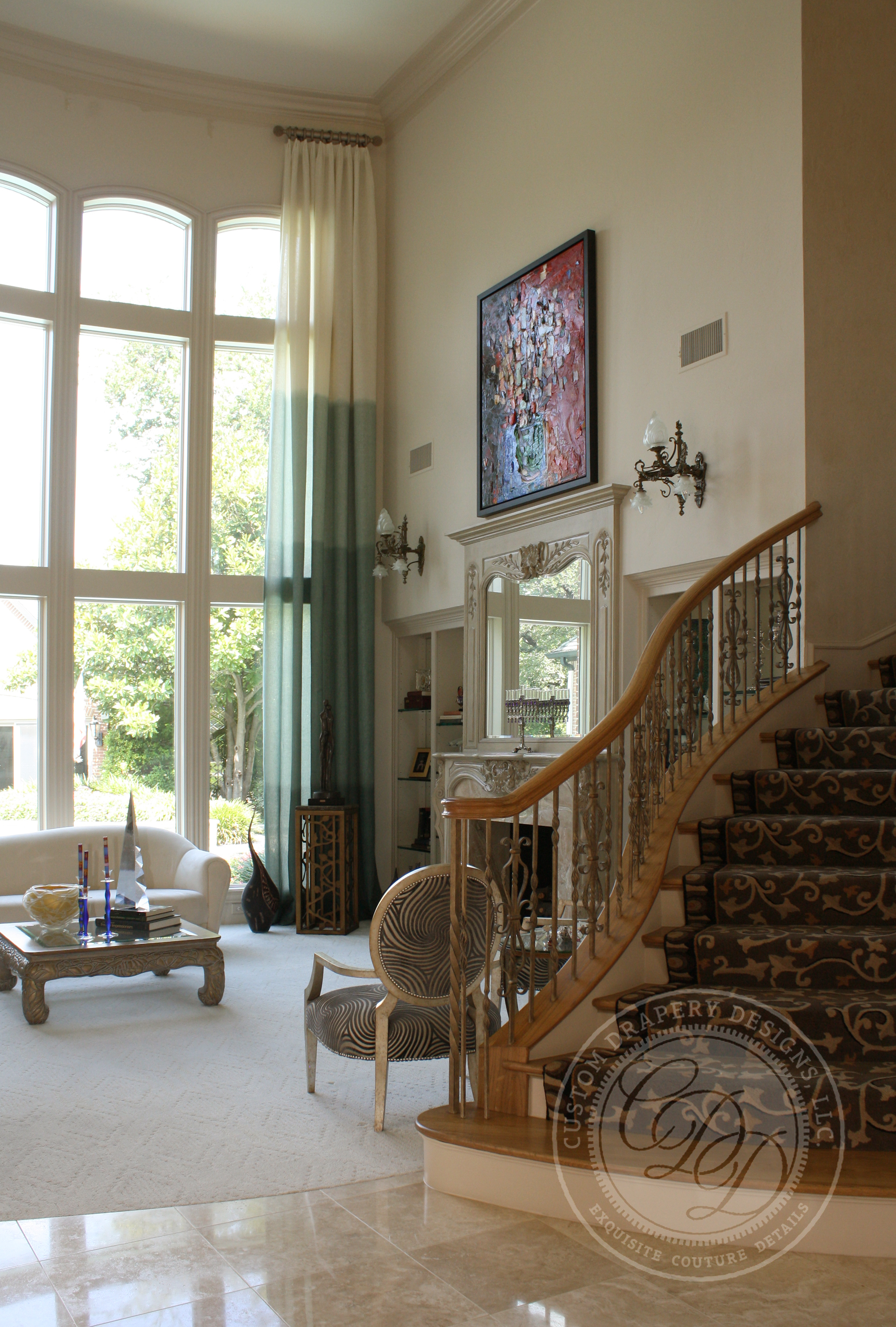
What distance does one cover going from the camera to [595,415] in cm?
674

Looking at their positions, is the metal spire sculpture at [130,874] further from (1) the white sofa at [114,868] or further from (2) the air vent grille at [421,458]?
(2) the air vent grille at [421,458]

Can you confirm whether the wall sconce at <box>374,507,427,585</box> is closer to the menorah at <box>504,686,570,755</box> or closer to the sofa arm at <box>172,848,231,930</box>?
the menorah at <box>504,686,570,755</box>

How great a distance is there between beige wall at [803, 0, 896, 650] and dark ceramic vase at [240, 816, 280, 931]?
15.8 ft

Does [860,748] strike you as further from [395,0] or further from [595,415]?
[395,0]

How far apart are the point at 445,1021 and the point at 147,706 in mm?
5357

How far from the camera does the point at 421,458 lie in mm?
8820

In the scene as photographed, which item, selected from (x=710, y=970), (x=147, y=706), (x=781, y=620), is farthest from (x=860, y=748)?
(x=147, y=706)

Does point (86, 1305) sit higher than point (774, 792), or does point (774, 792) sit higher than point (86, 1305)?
point (774, 792)

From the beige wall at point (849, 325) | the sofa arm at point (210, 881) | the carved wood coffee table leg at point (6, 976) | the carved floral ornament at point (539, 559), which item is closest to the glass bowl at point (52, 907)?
the carved wood coffee table leg at point (6, 976)

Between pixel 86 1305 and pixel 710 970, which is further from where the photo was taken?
pixel 710 970

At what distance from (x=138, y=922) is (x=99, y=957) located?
0.37 metres

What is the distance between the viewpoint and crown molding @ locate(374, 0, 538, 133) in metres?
7.85

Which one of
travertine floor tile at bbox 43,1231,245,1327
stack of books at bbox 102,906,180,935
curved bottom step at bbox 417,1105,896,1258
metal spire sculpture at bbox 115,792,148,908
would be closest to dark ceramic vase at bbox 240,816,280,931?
metal spire sculpture at bbox 115,792,148,908

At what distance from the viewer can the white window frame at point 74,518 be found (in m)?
8.48
